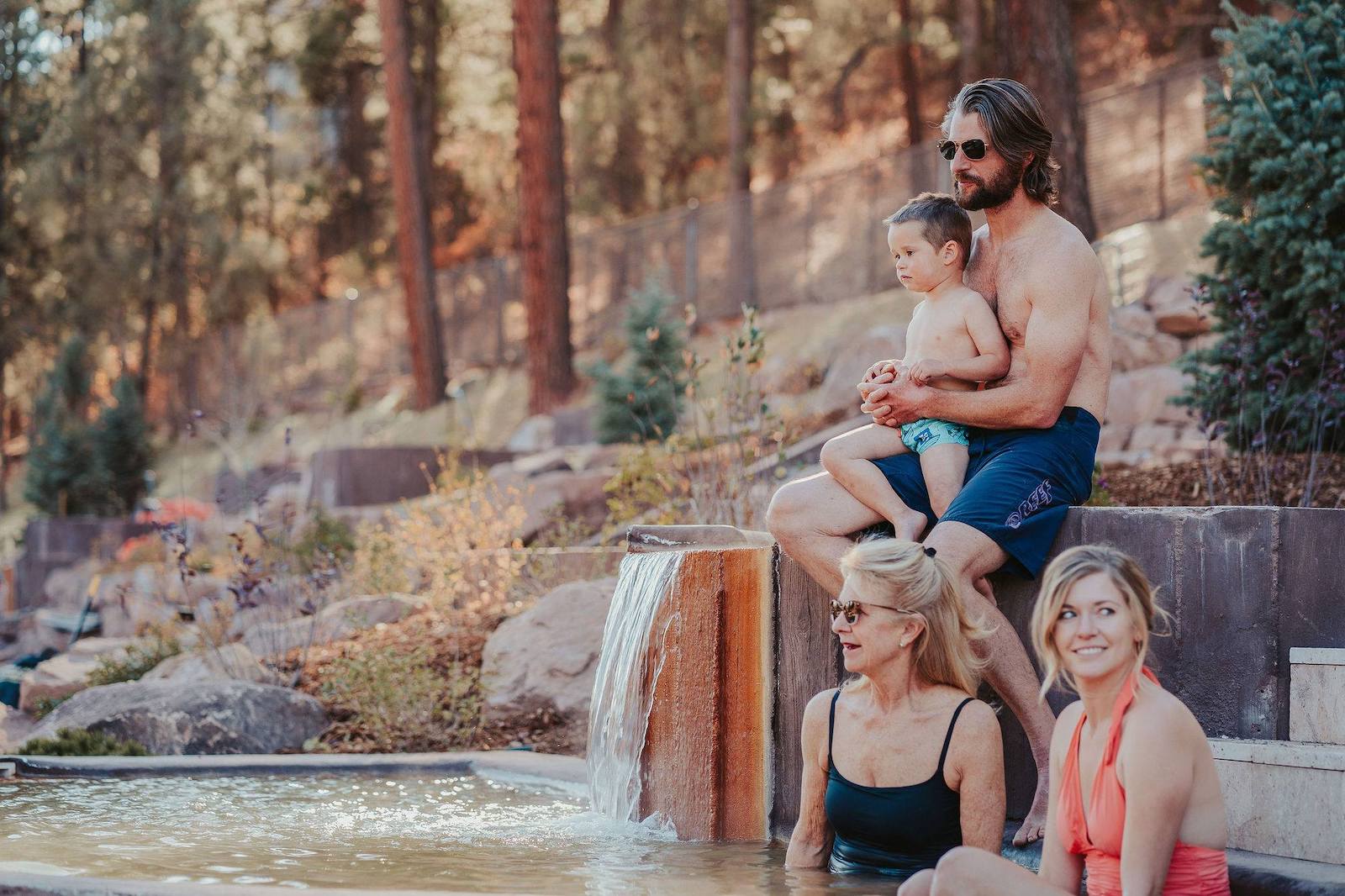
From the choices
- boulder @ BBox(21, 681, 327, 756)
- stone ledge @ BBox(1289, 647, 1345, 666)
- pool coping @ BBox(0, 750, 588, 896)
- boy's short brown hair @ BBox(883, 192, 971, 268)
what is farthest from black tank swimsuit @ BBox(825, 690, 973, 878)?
boulder @ BBox(21, 681, 327, 756)

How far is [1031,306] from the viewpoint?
4.32 metres

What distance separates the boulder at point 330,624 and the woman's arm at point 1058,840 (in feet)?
18.2

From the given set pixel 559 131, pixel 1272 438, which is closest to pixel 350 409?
Result: pixel 559 131

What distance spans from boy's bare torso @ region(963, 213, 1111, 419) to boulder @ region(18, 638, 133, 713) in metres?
6.58

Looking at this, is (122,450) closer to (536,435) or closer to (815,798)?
(536,435)

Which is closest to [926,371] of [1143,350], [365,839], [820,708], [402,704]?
[820,708]

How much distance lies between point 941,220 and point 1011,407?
23.9 inches

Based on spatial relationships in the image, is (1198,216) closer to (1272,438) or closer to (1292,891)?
(1272,438)

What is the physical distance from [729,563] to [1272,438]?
3985mm

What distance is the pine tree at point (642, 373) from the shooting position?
1336 cm

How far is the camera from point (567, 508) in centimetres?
1137

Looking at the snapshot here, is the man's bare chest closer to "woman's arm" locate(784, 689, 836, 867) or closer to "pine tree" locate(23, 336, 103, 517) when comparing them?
"woman's arm" locate(784, 689, 836, 867)

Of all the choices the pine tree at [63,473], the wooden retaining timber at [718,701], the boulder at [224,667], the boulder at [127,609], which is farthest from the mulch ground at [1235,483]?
the pine tree at [63,473]

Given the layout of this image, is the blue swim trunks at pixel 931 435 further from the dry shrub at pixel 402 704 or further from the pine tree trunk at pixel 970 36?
the pine tree trunk at pixel 970 36
